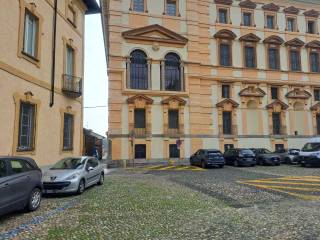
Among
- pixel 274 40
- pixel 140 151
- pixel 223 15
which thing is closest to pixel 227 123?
pixel 140 151

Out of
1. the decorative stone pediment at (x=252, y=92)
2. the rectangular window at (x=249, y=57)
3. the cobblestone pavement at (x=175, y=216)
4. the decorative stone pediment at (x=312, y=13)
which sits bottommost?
the cobblestone pavement at (x=175, y=216)

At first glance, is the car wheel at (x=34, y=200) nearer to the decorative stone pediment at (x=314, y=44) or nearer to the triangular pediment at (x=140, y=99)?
the triangular pediment at (x=140, y=99)

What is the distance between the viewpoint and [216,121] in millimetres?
29547

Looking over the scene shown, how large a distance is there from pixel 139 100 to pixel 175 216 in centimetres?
2017

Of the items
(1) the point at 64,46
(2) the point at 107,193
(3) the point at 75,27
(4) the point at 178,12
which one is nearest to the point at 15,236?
(2) the point at 107,193

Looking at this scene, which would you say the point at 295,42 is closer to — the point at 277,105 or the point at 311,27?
the point at 311,27

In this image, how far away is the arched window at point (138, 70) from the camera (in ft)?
91.1

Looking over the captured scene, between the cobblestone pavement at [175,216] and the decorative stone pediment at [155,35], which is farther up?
the decorative stone pediment at [155,35]

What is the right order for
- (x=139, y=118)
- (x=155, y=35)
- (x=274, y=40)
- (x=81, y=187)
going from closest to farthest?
(x=81, y=187) → (x=139, y=118) → (x=155, y=35) → (x=274, y=40)

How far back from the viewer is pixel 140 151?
26.9 meters

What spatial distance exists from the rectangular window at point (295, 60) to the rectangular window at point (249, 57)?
15.7 feet

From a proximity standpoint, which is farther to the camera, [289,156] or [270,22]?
[270,22]

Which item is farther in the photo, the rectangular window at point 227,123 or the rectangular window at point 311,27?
the rectangular window at point 311,27

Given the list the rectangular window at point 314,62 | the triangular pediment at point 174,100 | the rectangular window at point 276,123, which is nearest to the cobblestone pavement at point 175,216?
the triangular pediment at point 174,100
